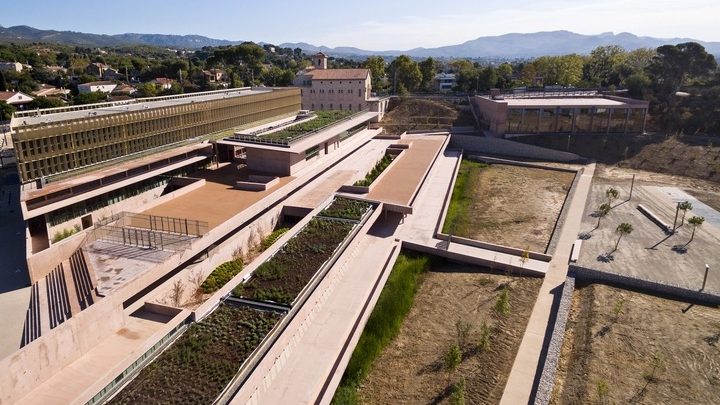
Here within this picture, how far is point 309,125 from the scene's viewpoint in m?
37.8

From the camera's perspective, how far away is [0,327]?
1681 centimetres

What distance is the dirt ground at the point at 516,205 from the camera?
92.4 feet

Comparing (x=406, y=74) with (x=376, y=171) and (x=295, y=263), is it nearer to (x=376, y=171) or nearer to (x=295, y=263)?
(x=376, y=171)

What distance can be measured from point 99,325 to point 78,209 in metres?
10.2

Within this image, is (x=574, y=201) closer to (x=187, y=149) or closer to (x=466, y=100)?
(x=187, y=149)

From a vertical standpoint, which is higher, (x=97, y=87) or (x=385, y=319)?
(x=97, y=87)

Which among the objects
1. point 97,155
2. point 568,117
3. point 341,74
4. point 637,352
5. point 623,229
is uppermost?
point 341,74

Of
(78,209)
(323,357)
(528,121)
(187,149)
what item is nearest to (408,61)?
(528,121)

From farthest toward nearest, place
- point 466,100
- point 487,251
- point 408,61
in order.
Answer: point 408,61 → point 466,100 → point 487,251

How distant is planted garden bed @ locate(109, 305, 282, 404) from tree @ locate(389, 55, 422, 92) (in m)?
64.3

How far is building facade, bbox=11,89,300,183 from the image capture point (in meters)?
Result: 22.2

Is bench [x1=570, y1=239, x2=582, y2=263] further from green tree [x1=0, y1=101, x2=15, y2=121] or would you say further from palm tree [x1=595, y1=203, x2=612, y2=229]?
green tree [x1=0, y1=101, x2=15, y2=121]

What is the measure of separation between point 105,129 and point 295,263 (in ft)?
49.8

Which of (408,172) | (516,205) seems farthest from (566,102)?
(408,172)
